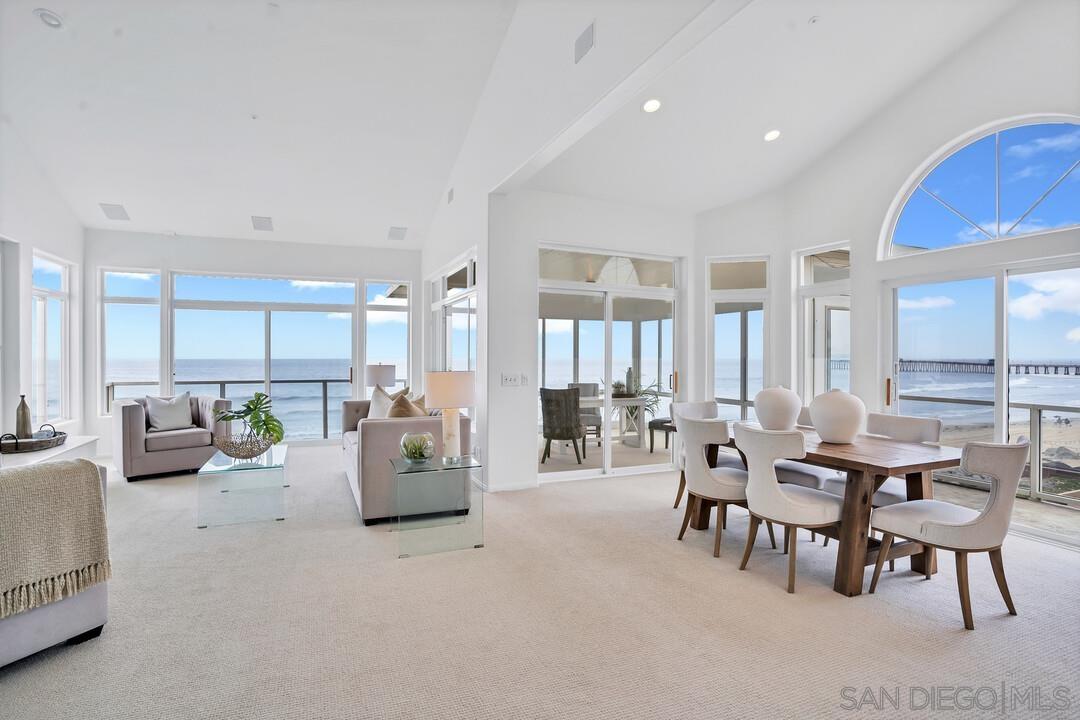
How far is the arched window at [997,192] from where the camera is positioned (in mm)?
3861

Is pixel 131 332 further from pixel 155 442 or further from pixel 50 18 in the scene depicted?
pixel 50 18

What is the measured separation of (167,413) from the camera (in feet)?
19.4

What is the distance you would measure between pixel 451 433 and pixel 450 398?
26 centimetres

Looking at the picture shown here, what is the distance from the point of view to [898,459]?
301 cm

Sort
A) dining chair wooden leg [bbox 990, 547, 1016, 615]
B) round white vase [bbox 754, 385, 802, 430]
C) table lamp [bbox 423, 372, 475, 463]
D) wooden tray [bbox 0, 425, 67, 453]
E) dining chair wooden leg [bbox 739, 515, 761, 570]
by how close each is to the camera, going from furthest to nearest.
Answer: wooden tray [bbox 0, 425, 67, 453], table lamp [bbox 423, 372, 475, 463], round white vase [bbox 754, 385, 802, 430], dining chair wooden leg [bbox 739, 515, 761, 570], dining chair wooden leg [bbox 990, 547, 1016, 615]

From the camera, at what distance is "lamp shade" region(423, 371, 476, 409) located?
3893 millimetres

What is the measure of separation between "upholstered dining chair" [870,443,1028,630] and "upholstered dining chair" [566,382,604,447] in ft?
10.7

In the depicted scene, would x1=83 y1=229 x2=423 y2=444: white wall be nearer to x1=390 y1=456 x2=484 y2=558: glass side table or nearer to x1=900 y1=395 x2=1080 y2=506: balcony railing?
x1=390 y1=456 x2=484 y2=558: glass side table

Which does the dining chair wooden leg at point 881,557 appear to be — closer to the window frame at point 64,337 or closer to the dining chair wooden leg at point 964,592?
the dining chair wooden leg at point 964,592

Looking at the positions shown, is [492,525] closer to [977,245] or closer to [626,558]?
[626,558]

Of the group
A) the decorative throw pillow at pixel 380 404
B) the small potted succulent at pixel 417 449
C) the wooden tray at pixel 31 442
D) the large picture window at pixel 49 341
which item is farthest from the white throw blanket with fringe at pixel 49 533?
the large picture window at pixel 49 341

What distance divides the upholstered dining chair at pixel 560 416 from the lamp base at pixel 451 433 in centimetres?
172

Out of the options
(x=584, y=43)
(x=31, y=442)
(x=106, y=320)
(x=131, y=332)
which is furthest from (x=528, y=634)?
(x=106, y=320)

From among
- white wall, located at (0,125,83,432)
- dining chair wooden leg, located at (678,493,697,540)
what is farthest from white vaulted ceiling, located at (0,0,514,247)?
dining chair wooden leg, located at (678,493,697,540)
